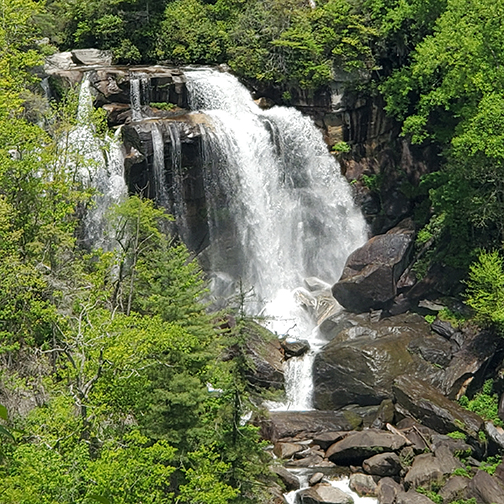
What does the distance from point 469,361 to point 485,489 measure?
736 centimetres

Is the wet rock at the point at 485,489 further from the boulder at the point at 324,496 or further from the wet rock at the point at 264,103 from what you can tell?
A: the wet rock at the point at 264,103

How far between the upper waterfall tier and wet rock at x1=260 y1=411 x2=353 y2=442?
324 inches

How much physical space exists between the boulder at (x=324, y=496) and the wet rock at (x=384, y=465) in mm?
1522

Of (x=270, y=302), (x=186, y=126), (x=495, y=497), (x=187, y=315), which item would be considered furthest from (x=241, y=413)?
(x=186, y=126)

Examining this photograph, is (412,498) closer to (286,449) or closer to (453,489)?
(453,489)

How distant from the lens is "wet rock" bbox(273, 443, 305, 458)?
74.9 feet

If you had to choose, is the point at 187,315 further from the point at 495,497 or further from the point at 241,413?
the point at 495,497

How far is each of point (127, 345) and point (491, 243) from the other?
64.8ft

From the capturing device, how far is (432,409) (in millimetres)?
24031

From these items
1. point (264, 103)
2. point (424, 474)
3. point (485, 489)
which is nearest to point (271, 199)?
point (264, 103)

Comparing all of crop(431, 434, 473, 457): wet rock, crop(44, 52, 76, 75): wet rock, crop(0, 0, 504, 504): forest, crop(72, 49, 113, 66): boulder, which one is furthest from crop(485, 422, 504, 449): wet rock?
crop(72, 49, 113, 66): boulder

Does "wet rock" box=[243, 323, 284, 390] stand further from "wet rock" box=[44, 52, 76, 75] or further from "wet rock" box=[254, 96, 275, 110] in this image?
"wet rock" box=[44, 52, 76, 75]

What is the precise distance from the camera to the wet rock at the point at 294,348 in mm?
28156

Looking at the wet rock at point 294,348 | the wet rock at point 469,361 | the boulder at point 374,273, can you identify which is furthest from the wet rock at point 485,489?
the boulder at point 374,273
